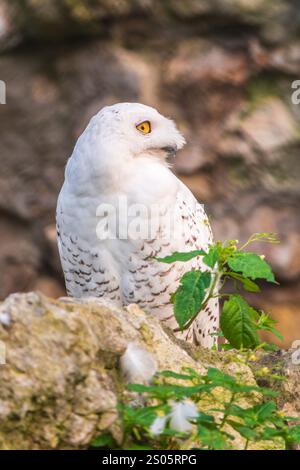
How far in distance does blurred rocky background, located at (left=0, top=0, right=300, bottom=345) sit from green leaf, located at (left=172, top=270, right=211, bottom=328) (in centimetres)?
277

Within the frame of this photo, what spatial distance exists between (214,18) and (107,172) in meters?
2.35

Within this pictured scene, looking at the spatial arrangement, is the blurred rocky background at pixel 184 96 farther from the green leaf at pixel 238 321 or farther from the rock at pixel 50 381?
the rock at pixel 50 381

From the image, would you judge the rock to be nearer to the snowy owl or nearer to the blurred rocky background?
the snowy owl

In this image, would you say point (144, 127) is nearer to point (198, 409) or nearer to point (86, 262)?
point (86, 262)

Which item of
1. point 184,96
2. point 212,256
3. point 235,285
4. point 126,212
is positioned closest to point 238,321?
point 235,285

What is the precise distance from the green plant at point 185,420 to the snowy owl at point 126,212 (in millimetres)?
945

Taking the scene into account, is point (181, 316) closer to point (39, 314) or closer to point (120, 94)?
point (39, 314)

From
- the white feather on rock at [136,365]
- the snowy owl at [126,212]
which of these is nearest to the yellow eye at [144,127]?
the snowy owl at [126,212]

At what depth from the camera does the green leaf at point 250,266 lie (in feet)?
6.73

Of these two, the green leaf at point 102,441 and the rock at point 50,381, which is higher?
the rock at point 50,381

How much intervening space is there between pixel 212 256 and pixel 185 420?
1.74 ft

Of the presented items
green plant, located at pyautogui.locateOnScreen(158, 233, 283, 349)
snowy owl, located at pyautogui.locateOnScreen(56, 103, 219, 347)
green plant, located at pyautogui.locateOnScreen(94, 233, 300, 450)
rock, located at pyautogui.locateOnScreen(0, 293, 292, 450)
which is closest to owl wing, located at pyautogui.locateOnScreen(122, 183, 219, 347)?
snowy owl, located at pyautogui.locateOnScreen(56, 103, 219, 347)

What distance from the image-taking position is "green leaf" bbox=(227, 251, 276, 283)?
6.73 ft

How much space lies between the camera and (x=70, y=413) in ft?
5.69
